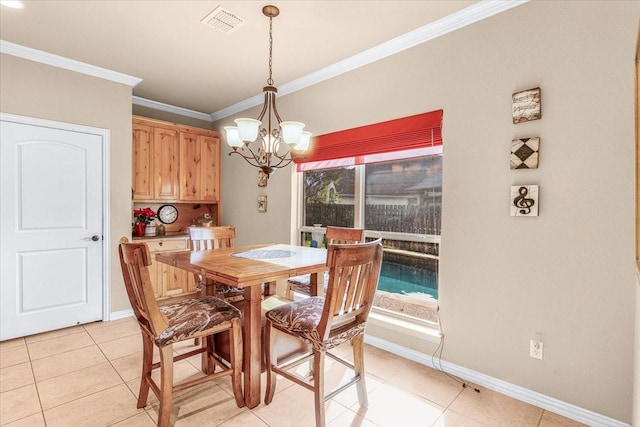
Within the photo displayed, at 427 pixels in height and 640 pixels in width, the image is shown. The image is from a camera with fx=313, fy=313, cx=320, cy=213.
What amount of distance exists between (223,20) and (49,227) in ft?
8.60

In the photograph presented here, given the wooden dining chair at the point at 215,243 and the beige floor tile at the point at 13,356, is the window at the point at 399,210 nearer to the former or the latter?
the wooden dining chair at the point at 215,243

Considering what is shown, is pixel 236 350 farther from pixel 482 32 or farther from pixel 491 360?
pixel 482 32

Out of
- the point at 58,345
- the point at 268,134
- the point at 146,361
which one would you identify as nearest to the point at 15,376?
the point at 58,345

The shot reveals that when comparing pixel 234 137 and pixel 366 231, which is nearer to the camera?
pixel 234 137

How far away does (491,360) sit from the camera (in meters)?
2.20

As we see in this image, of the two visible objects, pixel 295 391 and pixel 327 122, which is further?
pixel 327 122

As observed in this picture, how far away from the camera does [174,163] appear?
13.9 ft

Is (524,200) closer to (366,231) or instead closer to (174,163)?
(366,231)

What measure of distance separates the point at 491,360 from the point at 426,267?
32.2 inches

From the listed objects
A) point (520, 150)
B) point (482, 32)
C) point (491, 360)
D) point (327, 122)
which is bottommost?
point (491, 360)

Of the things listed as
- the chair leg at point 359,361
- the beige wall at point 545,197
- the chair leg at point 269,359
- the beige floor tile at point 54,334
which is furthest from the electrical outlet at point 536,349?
the beige floor tile at point 54,334

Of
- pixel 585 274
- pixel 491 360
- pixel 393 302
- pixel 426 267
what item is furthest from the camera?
pixel 393 302

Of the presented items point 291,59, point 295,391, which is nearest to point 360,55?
point 291,59

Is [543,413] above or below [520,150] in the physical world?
below
